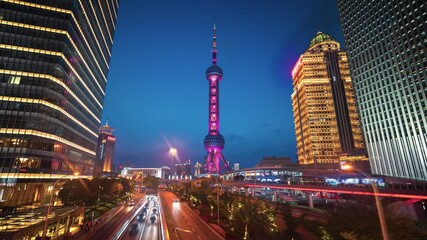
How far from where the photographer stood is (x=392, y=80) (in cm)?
9975

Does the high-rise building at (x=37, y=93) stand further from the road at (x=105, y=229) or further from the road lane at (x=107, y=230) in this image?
the road lane at (x=107, y=230)

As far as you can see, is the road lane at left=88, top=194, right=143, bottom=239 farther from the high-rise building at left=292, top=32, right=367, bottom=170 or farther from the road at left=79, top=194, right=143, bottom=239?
the high-rise building at left=292, top=32, right=367, bottom=170

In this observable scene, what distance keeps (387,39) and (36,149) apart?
142976 mm

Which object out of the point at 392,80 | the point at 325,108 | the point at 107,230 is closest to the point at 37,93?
the point at 107,230

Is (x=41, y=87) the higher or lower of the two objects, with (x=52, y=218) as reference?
higher

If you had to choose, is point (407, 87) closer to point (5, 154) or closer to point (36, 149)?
point (36, 149)

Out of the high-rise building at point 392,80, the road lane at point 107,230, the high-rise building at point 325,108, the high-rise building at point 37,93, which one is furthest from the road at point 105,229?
the high-rise building at point 325,108

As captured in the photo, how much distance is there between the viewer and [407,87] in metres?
93.9

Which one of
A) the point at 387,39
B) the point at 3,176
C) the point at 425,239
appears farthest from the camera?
the point at 387,39

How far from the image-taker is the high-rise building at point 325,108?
15288 centimetres

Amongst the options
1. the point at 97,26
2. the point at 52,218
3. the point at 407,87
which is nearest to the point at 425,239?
the point at 52,218

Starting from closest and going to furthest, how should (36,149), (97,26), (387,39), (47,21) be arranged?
(36,149)
(47,21)
(387,39)
(97,26)

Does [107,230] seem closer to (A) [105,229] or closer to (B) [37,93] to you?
(A) [105,229]

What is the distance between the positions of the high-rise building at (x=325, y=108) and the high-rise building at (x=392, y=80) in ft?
124
